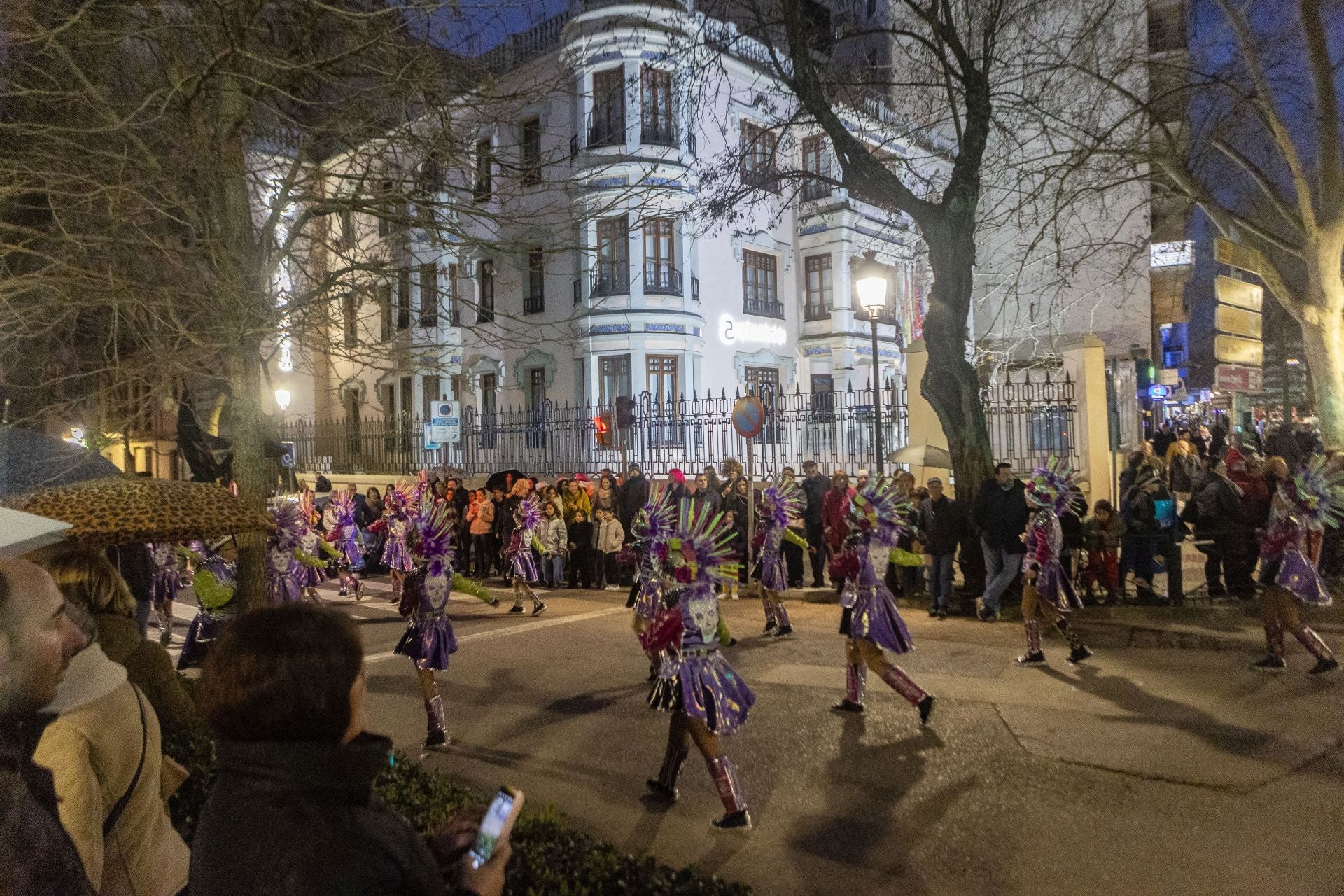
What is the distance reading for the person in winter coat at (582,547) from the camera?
15430mm

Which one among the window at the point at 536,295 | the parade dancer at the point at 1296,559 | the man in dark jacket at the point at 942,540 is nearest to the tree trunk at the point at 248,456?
the man in dark jacket at the point at 942,540

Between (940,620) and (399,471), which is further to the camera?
(399,471)

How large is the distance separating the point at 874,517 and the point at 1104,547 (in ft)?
16.7

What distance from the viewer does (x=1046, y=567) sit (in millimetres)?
8406

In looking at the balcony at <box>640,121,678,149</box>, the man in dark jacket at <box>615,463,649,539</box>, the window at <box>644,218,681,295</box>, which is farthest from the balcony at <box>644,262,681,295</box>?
the man in dark jacket at <box>615,463,649,539</box>

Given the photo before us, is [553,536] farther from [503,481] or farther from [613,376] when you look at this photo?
[613,376]

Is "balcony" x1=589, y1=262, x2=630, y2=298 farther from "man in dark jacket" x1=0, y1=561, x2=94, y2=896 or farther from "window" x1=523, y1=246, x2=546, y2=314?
"man in dark jacket" x1=0, y1=561, x2=94, y2=896

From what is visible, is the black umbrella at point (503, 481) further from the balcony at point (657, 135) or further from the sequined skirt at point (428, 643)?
the balcony at point (657, 135)

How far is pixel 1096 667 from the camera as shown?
8.44 meters

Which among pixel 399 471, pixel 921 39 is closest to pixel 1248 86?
pixel 921 39

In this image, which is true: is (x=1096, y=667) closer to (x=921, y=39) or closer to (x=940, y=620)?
(x=940, y=620)

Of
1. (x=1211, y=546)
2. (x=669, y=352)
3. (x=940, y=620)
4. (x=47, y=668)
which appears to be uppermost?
(x=669, y=352)

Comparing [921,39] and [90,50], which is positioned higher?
[921,39]

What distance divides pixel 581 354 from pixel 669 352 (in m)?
2.64
